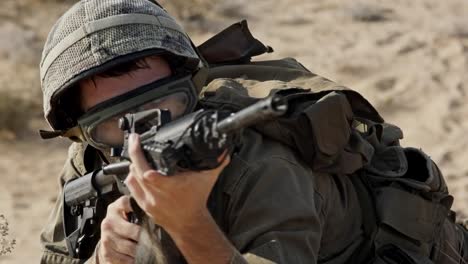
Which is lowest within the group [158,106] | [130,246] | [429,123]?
[130,246]

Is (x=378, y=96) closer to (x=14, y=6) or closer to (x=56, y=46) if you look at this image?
(x=14, y=6)

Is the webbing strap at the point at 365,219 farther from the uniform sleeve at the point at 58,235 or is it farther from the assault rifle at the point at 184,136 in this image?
the uniform sleeve at the point at 58,235

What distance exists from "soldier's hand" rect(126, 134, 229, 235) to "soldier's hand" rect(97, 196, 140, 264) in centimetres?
27

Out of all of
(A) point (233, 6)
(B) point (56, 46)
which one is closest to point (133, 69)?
(B) point (56, 46)

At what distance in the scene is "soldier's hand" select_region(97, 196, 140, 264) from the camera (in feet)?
9.39

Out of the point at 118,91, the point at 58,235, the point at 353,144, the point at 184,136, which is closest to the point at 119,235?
the point at 118,91

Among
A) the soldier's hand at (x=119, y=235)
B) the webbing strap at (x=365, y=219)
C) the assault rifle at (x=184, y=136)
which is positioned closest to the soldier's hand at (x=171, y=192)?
the assault rifle at (x=184, y=136)

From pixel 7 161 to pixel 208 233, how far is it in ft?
18.2

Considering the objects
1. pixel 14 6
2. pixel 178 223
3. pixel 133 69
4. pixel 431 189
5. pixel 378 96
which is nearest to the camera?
pixel 178 223

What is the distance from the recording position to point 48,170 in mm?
7805

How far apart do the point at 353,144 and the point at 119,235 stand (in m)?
0.84

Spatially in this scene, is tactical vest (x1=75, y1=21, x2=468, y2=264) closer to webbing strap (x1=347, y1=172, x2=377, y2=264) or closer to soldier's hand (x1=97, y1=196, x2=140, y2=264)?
webbing strap (x1=347, y1=172, x2=377, y2=264)

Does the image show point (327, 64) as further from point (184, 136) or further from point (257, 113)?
point (257, 113)

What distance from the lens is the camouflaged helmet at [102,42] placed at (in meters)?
3.12
